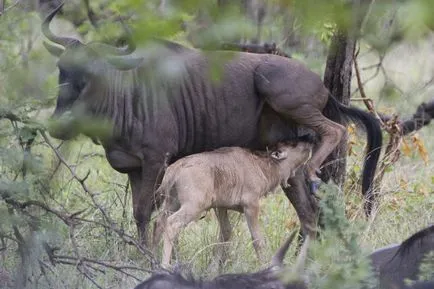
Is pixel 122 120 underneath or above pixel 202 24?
underneath

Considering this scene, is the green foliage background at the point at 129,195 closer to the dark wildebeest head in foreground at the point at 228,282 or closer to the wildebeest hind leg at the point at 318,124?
the dark wildebeest head in foreground at the point at 228,282

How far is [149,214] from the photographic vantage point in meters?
7.54

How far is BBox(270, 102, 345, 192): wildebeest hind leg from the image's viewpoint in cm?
773

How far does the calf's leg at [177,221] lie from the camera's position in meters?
6.84

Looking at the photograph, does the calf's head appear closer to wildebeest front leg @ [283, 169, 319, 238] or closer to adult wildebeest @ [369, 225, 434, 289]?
wildebeest front leg @ [283, 169, 319, 238]

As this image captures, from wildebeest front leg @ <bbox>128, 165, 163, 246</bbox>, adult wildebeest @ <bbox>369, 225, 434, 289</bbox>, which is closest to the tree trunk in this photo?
wildebeest front leg @ <bbox>128, 165, 163, 246</bbox>

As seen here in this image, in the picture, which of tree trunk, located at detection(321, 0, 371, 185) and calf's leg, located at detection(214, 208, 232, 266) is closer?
calf's leg, located at detection(214, 208, 232, 266)

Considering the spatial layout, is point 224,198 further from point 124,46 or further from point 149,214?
point 124,46

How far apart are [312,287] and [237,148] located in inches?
151

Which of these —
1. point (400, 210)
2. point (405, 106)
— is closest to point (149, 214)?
point (400, 210)

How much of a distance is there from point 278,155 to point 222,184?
67 centimetres

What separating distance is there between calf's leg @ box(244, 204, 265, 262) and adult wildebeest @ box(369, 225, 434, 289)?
225cm

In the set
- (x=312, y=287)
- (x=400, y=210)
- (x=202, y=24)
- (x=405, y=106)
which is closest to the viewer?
(x=202, y=24)

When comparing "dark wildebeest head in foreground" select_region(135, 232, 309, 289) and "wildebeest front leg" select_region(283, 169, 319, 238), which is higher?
"dark wildebeest head in foreground" select_region(135, 232, 309, 289)
